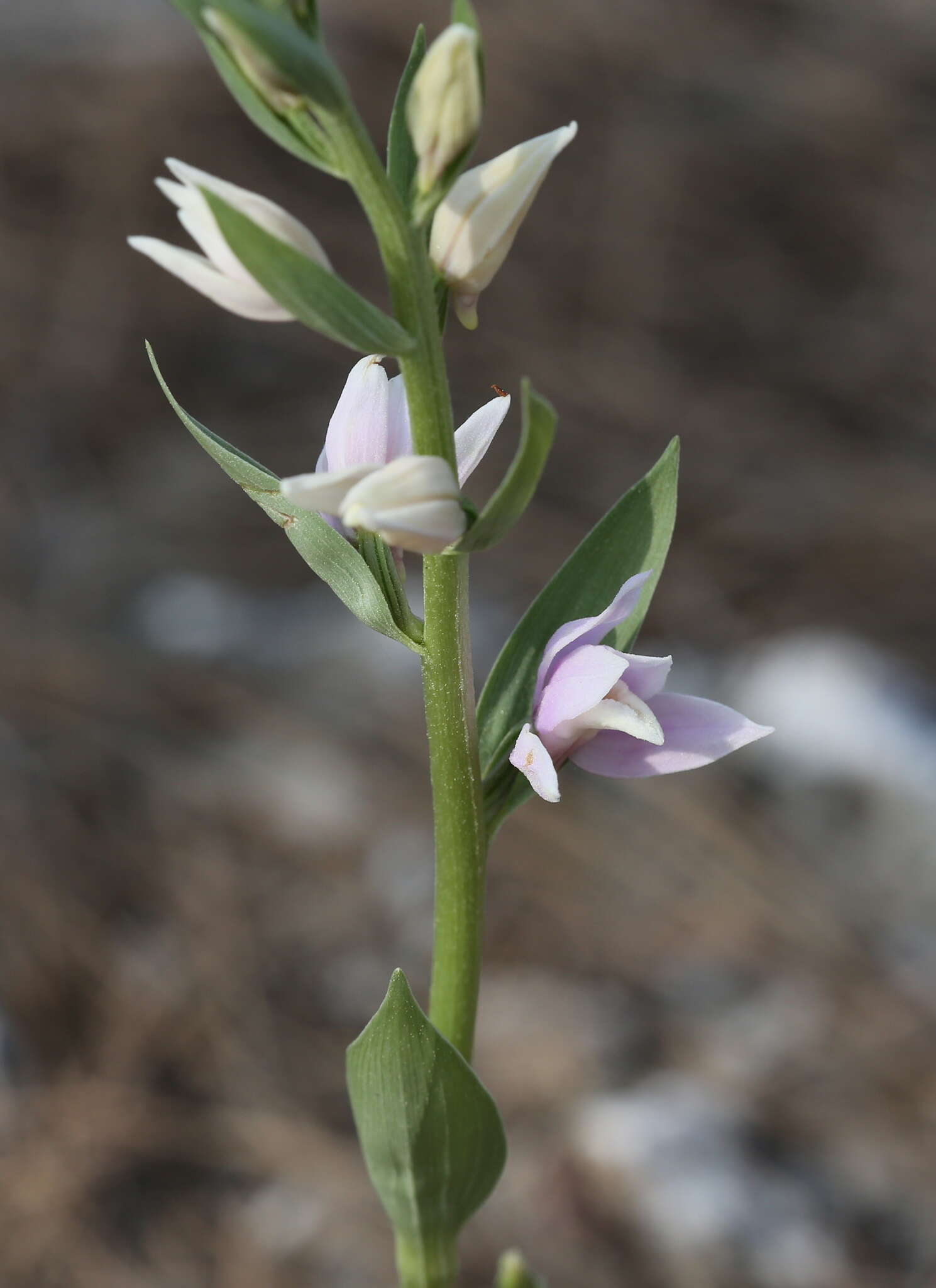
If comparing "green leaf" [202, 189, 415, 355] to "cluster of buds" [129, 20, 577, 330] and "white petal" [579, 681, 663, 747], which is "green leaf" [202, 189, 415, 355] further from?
"white petal" [579, 681, 663, 747]

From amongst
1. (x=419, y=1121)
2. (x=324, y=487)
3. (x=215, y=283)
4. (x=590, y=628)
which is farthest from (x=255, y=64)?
(x=419, y=1121)

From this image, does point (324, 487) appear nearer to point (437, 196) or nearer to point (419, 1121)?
point (437, 196)

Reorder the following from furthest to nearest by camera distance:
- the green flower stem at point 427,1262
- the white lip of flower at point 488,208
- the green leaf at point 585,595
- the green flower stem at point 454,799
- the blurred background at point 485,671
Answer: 1. the blurred background at point 485,671
2. the green flower stem at point 427,1262
3. the green leaf at point 585,595
4. the green flower stem at point 454,799
5. the white lip of flower at point 488,208

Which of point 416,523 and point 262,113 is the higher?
point 262,113

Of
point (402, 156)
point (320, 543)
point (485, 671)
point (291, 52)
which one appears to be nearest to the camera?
point (291, 52)

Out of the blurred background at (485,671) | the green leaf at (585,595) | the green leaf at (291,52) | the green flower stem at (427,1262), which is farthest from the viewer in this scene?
the blurred background at (485,671)

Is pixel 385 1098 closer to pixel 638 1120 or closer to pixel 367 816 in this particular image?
pixel 638 1120

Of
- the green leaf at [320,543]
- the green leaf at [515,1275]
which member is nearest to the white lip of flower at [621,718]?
the green leaf at [320,543]

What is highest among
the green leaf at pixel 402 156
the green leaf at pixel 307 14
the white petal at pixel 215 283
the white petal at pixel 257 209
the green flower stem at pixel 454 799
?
the green leaf at pixel 307 14

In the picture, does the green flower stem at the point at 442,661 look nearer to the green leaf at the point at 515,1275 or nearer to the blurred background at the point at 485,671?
the green leaf at the point at 515,1275
